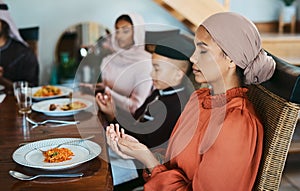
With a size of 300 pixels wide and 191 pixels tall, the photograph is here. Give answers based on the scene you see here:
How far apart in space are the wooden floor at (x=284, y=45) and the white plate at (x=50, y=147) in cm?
239

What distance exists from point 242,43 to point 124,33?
1.54 meters

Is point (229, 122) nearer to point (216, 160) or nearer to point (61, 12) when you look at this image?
point (216, 160)

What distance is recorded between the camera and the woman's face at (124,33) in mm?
2627

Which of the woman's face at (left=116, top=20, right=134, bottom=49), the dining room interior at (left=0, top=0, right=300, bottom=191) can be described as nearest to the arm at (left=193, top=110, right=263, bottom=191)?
the dining room interior at (left=0, top=0, right=300, bottom=191)

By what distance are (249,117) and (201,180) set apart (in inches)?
9.4

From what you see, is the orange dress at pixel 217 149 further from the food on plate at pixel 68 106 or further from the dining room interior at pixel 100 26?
the dining room interior at pixel 100 26

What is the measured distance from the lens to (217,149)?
1.21 meters

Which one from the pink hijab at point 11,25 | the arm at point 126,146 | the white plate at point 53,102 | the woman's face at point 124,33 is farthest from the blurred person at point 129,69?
the arm at point 126,146

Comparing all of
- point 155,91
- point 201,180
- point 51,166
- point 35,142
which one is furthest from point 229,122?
point 155,91

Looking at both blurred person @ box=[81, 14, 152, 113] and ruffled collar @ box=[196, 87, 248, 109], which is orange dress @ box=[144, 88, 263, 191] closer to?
A: ruffled collar @ box=[196, 87, 248, 109]

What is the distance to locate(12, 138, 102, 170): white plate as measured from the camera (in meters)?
1.23

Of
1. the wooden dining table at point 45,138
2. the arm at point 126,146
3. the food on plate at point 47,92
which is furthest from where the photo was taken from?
the food on plate at point 47,92

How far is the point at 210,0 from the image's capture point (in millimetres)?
3012

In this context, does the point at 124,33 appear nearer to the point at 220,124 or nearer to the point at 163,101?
the point at 163,101
